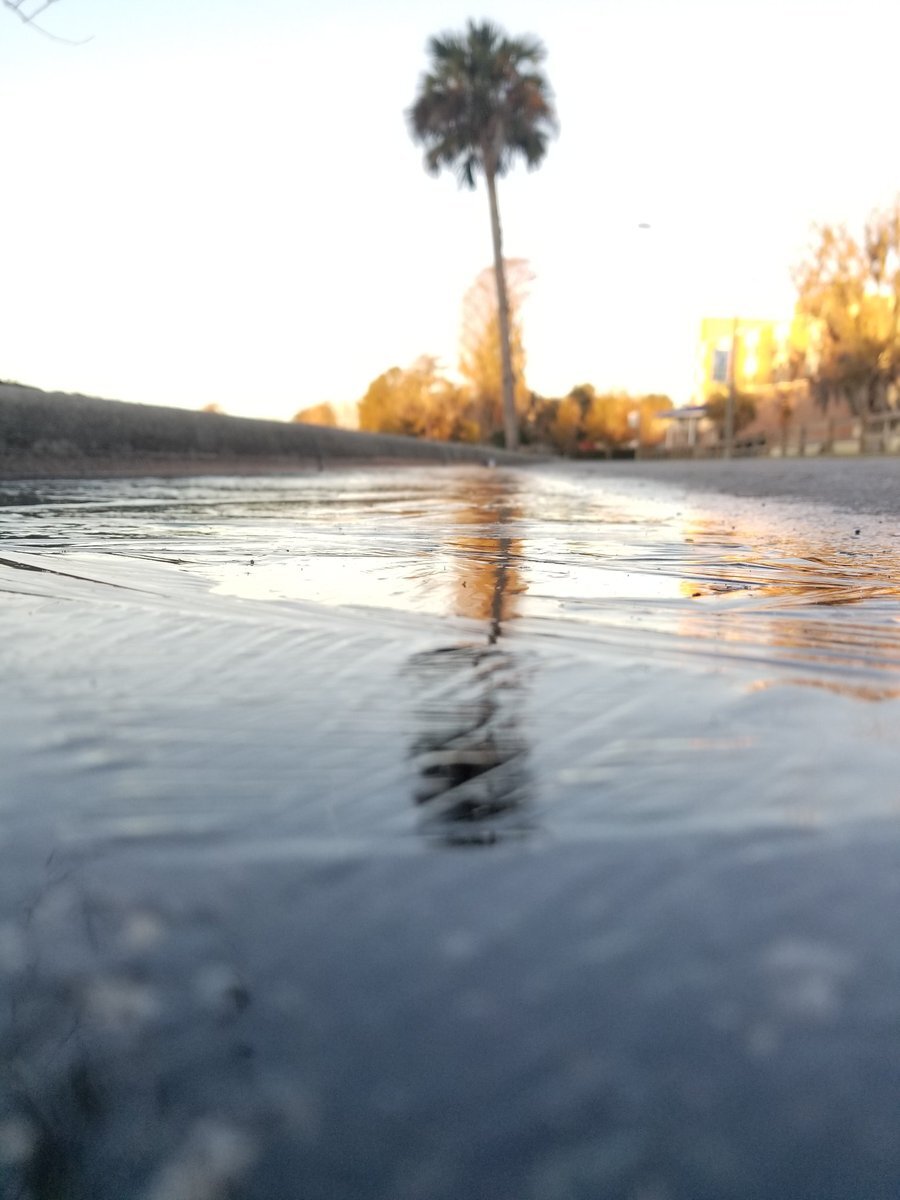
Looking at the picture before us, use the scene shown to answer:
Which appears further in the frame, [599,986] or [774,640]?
[774,640]

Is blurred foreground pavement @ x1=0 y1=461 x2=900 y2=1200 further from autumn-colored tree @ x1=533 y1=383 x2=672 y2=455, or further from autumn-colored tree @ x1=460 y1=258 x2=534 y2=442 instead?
autumn-colored tree @ x1=533 y1=383 x2=672 y2=455

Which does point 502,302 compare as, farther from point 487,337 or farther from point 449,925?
point 449,925

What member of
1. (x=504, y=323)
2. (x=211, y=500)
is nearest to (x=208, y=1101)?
(x=211, y=500)

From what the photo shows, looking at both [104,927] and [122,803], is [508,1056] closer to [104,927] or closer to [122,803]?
[104,927]

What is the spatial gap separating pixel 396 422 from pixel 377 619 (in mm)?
46093

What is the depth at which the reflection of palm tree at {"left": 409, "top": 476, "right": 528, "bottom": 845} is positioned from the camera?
53 centimetres

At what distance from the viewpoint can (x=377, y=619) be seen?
125 cm

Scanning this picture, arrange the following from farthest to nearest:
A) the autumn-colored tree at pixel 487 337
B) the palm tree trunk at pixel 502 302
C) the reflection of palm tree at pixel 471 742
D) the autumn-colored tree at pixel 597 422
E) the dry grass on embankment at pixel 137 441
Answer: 1. the autumn-colored tree at pixel 597 422
2. the autumn-colored tree at pixel 487 337
3. the palm tree trunk at pixel 502 302
4. the dry grass on embankment at pixel 137 441
5. the reflection of palm tree at pixel 471 742

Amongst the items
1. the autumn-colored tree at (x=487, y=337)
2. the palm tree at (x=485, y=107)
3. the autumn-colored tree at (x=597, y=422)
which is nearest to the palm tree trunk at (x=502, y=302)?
the palm tree at (x=485, y=107)

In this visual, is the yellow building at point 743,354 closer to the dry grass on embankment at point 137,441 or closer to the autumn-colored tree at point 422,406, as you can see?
the autumn-colored tree at point 422,406

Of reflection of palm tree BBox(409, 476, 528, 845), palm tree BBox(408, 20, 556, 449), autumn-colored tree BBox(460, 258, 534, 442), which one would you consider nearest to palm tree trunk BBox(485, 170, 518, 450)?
Answer: palm tree BBox(408, 20, 556, 449)

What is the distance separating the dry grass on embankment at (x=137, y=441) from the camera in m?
5.30

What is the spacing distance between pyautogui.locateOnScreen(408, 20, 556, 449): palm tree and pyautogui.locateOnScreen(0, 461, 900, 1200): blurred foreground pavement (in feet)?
80.3

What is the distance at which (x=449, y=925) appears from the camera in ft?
1.35
